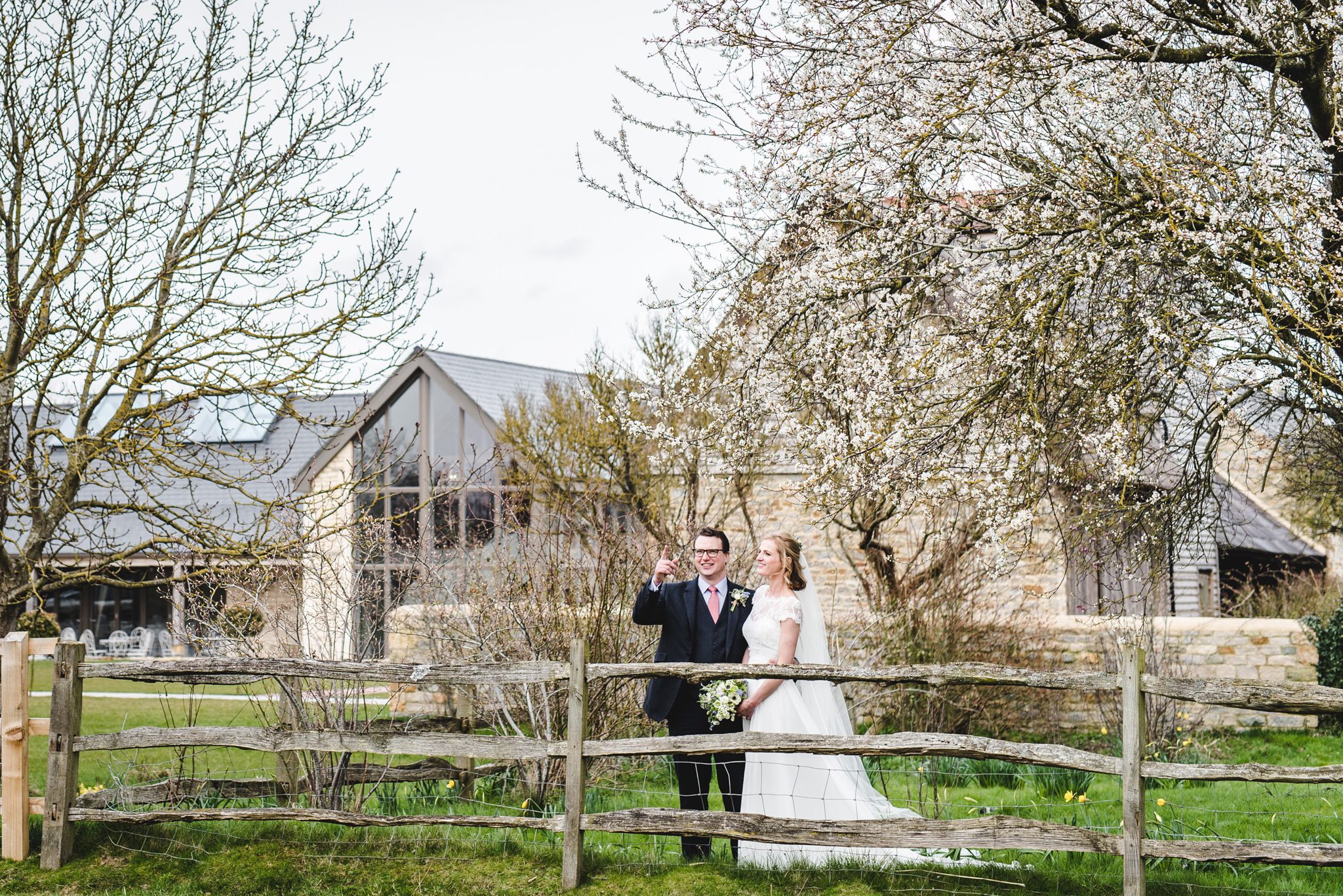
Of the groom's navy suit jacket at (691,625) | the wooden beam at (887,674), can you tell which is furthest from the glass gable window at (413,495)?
the wooden beam at (887,674)

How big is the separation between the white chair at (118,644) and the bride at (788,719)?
24.2 metres

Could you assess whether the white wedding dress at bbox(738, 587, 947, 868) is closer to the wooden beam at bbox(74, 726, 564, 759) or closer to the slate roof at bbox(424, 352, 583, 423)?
the wooden beam at bbox(74, 726, 564, 759)

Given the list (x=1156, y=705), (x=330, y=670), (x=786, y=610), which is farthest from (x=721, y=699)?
(x=1156, y=705)

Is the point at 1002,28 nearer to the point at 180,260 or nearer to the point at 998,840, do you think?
the point at 998,840

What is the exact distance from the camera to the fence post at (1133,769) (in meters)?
5.17

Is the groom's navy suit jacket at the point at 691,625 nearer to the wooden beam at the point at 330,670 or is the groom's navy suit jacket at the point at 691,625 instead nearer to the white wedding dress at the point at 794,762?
the white wedding dress at the point at 794,762

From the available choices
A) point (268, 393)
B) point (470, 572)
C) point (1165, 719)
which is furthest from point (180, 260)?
point (1165, 719)

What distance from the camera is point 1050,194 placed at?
7.16 m

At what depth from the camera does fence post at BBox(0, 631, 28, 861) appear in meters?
6.41

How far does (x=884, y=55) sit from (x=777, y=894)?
14.8 ft

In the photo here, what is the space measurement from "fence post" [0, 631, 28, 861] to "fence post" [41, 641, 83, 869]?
16cm

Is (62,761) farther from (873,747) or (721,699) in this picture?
(873,747)

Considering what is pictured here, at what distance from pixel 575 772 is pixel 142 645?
25.7m

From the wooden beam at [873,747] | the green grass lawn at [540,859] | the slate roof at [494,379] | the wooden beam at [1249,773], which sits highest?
the slate roof at [494,379]
